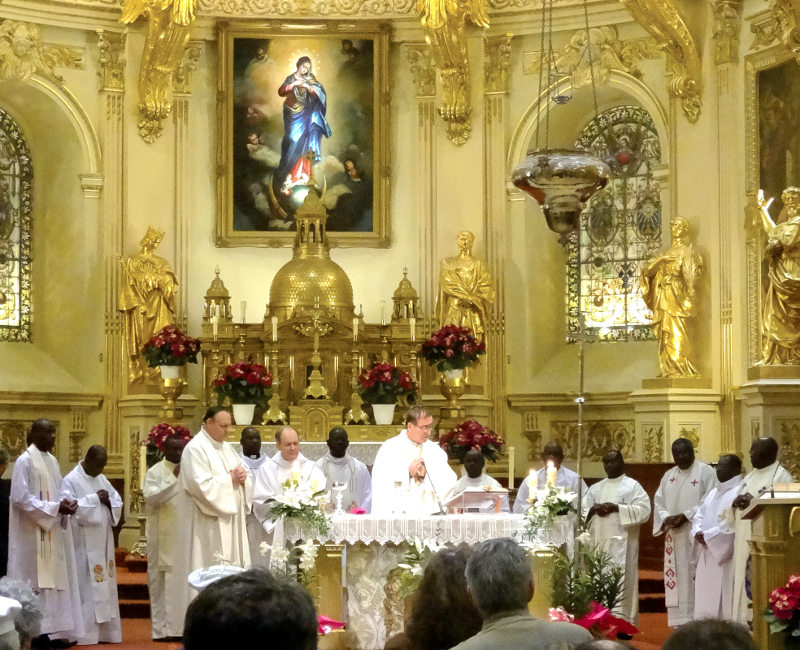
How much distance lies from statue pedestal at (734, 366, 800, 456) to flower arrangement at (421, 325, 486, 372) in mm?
3103

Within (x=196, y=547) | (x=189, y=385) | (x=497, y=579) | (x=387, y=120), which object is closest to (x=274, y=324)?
(x=189, y=385)

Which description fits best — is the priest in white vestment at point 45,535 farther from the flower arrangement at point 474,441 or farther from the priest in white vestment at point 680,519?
the priest in white vestment at point 680,519

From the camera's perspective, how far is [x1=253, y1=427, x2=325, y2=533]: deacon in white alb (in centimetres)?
1216

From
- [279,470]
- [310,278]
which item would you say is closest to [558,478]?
[279,470]

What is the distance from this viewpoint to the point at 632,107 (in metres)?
18.1

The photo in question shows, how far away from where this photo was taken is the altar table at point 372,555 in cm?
1039

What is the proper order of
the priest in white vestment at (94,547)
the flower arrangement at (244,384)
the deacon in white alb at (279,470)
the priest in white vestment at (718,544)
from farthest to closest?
the flower arrangement at (244,384)
the deacon in white alb at (279,470)
the priest in white vestment at (94,547)
the priest in white vestment at (718,544)

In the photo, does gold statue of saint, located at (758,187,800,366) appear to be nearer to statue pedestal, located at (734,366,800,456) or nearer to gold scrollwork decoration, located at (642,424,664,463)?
statue pedestal, located at (734,366,800,456)

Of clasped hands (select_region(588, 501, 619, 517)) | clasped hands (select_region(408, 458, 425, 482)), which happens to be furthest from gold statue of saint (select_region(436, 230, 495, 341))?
clasped hands (select_region(408, 458, 425, 482))

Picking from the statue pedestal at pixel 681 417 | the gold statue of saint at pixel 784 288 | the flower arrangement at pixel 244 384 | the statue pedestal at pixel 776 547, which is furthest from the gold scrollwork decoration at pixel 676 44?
the statue pedestal at pixel 776 547

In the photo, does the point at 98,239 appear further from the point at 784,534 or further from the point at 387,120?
the point at 784,534

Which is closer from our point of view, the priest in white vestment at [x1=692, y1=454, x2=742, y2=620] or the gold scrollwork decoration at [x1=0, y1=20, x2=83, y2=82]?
the priest in white vestment at [x1=692, y1=454, x2=742, y2=620]

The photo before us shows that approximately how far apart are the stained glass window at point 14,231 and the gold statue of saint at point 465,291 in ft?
17.4

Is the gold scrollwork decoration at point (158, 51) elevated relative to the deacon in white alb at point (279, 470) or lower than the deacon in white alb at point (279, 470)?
elevated
